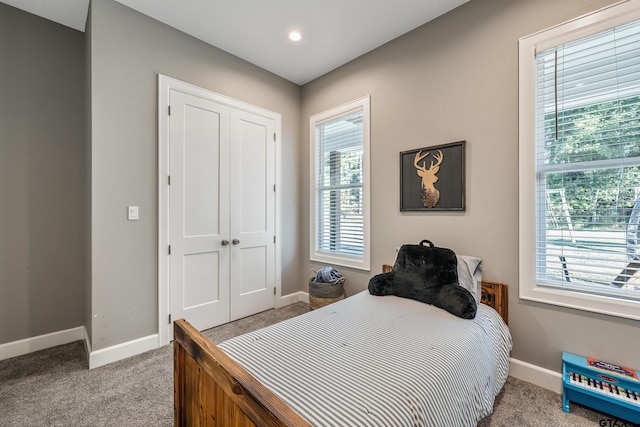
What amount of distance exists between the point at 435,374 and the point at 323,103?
3.09m

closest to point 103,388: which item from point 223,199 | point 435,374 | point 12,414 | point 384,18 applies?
point 12,414

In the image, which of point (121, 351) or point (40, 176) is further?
point (40, 176)

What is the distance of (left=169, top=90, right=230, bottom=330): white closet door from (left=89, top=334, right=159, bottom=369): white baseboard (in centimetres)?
28

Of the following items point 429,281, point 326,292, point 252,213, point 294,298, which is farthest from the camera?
point 294,298

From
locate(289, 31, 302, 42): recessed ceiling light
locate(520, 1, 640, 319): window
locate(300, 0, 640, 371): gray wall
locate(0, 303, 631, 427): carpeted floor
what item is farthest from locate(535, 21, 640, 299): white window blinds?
locate(289, 31, 302, 42): recessed ceiling light

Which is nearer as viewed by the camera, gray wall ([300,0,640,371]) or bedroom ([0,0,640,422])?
gray wall ([300,0,640,371])

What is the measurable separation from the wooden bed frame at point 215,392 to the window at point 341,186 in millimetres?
1996

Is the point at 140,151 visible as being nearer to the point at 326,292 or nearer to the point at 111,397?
the point at 111,397

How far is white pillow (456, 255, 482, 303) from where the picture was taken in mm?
2051

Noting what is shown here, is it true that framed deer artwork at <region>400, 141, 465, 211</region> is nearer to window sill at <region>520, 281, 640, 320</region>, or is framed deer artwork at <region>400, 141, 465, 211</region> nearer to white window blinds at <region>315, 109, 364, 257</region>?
white window blinds at <region>315, 109, 364, 257</region>

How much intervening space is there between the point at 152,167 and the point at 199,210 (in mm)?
557

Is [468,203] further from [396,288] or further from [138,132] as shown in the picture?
[138,132]

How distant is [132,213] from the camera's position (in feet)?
7.63

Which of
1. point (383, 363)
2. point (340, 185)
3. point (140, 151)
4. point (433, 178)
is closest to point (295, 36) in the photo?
point (340, 185)
